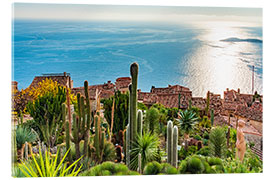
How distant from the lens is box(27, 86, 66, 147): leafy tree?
5867mm

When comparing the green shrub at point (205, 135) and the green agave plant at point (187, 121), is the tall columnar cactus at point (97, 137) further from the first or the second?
the green shrub at point (205, 135)

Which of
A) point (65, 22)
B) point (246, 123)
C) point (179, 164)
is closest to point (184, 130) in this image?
point (179, 164)

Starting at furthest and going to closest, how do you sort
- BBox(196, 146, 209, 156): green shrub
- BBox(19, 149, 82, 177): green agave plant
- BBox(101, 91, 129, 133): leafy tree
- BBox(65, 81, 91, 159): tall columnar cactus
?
BBox(196, 146, 209, 156): green shrub < BBox(101, 91, 129, 133): leafy tree < BBox(65, 81, 91, 159): tall columnar cactus < BBox(19, 149, 82, 177): green agave plant

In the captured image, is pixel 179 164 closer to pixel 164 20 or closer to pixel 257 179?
pixel 257 179

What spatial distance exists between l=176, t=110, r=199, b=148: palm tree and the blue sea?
0.48m

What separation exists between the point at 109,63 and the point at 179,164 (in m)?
2.26

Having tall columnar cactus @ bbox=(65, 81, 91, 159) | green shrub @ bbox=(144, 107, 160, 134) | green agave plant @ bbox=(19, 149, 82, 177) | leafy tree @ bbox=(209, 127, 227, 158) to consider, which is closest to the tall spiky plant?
green shrub @ bbox=(144, 107, 160, 134)

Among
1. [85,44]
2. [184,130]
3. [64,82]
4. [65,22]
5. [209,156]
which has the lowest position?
[209,156]

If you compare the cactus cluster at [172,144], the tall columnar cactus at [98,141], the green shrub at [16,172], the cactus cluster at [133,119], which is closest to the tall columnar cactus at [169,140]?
the cactus cluster at [172,144]

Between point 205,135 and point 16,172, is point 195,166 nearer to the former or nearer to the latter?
point 205,135

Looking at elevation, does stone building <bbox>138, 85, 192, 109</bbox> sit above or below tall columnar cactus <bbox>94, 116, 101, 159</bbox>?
above

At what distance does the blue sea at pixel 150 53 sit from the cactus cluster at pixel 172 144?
0.89 metres

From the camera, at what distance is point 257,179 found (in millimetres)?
6020

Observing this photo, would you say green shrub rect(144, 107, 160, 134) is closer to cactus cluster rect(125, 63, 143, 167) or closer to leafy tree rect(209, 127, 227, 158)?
cactus cluster rect(125, 63, 143, 167)
